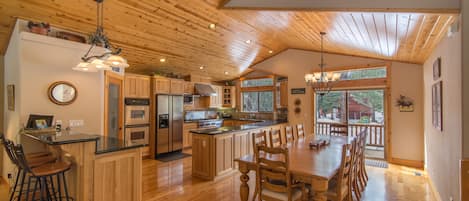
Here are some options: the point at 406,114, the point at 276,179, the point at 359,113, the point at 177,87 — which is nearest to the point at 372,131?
the point at 359,113

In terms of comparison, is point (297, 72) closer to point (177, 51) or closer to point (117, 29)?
point (177, 51)

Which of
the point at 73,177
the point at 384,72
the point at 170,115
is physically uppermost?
the point at 384,72

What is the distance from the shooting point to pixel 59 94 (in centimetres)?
346

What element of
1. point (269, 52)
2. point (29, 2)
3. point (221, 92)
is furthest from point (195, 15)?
point (221, 92)

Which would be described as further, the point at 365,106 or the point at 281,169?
the point at 365,106

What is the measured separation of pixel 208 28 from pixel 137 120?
3015 mm

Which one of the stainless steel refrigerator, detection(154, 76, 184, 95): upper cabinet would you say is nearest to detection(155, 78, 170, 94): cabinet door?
detection(154, 76, 184, 95): upper cabinet

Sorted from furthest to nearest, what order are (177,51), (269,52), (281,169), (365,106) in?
(269,52) → (365,106) → (177,51) → (281,169)

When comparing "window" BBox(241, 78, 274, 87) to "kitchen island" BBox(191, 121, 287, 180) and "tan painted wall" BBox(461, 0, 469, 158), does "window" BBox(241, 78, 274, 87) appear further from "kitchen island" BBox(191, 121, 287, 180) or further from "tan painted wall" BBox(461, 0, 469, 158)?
"tan painted wall" BBox(461, 0, 469, 158)

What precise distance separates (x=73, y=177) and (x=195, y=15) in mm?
2928

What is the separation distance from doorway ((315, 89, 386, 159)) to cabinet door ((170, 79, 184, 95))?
4038 millimetres

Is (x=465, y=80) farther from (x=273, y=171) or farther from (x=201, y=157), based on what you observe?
(x=201, y=157)

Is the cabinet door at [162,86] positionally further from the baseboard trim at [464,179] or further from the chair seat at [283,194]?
the baseboard trim at [464,179]

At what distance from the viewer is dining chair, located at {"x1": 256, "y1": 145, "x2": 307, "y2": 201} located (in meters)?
2.45
